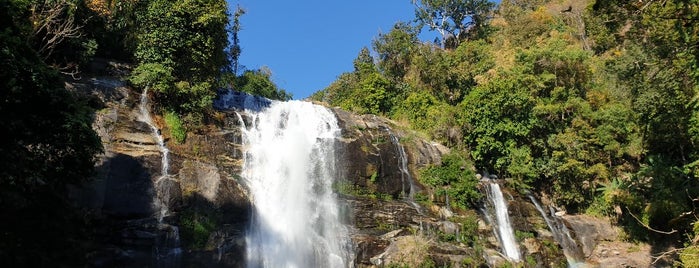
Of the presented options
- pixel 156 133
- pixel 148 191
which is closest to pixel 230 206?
pixel 148 191

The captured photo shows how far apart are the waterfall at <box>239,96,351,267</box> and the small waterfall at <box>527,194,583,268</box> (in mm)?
10075

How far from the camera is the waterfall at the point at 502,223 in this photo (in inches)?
817

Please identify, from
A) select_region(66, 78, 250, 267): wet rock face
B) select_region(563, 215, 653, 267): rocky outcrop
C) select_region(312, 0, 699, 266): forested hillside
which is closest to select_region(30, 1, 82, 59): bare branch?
select_region(66, 78, 250, 267): wet rock face

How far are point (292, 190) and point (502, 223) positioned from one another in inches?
372

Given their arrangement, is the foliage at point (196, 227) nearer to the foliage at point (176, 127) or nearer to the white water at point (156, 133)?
the white water at point (156, 133)

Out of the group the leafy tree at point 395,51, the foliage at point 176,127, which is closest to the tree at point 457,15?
the leafy tree at point 395,51

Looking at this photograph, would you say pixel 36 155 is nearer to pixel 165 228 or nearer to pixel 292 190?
pixel 165 228

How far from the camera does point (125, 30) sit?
22219 millimetres

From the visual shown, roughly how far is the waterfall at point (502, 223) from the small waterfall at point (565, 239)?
2.02m

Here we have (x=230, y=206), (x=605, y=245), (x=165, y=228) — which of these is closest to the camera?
(x=165, y=228)

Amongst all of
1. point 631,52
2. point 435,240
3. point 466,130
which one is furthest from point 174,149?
point 631,52

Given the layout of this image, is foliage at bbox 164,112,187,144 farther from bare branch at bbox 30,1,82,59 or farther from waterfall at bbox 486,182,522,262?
waterfall at bbox 486,182,522,262

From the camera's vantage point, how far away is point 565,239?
72.4 feet

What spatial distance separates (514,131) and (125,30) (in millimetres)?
19115
